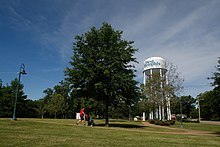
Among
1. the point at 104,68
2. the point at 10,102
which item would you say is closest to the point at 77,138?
the point at 104,68

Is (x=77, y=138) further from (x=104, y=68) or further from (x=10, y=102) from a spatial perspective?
(x=10, y=102)

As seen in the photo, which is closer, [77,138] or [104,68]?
[77,138]

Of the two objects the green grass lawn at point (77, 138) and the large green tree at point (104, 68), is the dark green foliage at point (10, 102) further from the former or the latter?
the green grass lawn at point (77, 138)

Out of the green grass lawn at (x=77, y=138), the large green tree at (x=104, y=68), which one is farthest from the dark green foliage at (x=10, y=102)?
the green grass lawn at (x=77, y=138)

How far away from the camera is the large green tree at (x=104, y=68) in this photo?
86.0ft

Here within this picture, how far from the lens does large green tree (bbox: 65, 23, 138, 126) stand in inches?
1032

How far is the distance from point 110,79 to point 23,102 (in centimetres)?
5463

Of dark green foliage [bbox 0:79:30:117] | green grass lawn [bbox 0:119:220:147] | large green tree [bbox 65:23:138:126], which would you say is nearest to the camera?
green grass lawn [bbox 0:119:220:147]

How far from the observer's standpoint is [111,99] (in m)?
28.2

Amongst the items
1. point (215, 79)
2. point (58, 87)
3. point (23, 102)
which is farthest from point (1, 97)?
point (215, 79)

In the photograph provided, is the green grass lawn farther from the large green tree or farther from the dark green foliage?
the dark green foliage

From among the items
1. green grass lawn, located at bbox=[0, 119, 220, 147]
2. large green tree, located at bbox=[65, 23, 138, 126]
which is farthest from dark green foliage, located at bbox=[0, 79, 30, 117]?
green grass lawn, located at bbox=[0, 119, 220, 147]

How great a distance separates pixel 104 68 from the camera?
26.0 m

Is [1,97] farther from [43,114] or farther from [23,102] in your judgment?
[43,114]
